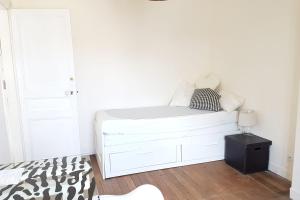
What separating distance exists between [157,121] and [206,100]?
860 mm

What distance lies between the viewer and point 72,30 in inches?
130

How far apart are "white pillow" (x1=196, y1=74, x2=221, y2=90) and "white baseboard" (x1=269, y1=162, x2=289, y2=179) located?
53.9 inches

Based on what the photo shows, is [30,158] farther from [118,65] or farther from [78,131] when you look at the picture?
[118,65]

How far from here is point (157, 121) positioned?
9.92ft

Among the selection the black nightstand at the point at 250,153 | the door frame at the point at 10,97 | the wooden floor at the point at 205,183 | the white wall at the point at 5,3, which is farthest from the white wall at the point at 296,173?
the white wall at the point at 5,3

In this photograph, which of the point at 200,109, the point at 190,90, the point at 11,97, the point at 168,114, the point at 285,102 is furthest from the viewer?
the point at 190,90

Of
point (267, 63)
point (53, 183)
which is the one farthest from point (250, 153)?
point (53, 183)

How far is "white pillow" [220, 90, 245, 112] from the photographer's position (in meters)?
3.36

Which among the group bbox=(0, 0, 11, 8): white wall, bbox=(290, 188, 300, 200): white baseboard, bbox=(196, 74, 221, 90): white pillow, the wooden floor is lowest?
the wooden floor

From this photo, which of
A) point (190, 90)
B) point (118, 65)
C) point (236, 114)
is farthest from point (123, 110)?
point (236, 114)

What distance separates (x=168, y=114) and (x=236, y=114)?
920 millimetres

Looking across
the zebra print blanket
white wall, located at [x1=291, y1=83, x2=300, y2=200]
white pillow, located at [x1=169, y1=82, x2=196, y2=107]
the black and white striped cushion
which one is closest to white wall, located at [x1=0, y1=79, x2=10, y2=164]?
the zebra print blanket

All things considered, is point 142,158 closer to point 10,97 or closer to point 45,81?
point 45,81

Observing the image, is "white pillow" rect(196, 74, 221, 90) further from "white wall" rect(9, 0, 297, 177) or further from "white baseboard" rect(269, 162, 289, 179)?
"white baseboard" rect(269, 162, 289, 179)
